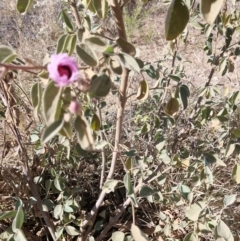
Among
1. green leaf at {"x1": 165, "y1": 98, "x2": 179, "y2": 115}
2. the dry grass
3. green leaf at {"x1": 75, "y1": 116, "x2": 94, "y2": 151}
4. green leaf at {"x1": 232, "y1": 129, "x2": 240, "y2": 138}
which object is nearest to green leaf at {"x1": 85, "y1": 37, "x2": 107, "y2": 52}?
green leaf at {"x1": 75, "y1": 116, "x2": 94, "y2": 151}

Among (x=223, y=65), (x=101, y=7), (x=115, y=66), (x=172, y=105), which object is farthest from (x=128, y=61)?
(x=223, y=65)

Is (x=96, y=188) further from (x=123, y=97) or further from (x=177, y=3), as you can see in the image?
(x=177, y=3)

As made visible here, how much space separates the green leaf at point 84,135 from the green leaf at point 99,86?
1.8 inches

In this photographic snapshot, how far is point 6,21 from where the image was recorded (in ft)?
13.0

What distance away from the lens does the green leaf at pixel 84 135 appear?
60 centimetres

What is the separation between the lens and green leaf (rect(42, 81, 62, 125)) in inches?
22.8

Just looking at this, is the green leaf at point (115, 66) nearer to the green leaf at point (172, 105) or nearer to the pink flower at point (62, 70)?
the pink flower at point (62, 70)

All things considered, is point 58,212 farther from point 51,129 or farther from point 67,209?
point 51,129

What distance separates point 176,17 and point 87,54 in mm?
152

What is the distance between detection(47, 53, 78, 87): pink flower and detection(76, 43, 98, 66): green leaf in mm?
96

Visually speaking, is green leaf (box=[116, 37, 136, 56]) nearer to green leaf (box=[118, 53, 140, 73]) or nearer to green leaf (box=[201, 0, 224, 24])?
green leaf (box=[118, 53, 140, 73])

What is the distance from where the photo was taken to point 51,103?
1.92 ft

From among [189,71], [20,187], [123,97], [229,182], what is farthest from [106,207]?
[189,71]

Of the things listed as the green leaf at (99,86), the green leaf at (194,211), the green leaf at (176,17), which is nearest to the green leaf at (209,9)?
the green leaf at (176,17)
